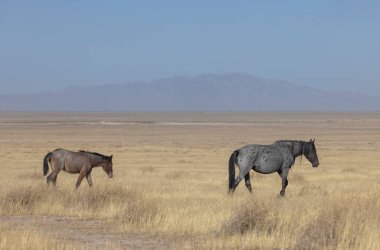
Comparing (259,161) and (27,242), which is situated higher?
(259,161)

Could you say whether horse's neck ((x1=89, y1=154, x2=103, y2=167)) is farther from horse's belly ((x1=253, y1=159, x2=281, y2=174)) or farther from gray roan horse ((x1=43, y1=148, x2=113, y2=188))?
horse's belly ((x1=253, y1=159, x2=281, y2=174))

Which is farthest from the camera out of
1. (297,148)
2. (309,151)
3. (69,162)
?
(309,151)

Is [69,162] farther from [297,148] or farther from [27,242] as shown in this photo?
[27,242]

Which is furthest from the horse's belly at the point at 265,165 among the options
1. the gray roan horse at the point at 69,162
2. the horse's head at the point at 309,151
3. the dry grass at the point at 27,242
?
the dry grass at the point at 27,242

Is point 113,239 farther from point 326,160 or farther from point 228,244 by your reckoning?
point 326,160

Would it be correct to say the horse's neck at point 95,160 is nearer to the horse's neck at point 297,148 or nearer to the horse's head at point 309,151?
the horse's neck at point 297,148

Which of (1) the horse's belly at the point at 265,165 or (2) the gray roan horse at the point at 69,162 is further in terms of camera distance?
(2) the gray roan horse at the point at 69,162

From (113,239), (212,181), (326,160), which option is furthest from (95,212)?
(326,160)

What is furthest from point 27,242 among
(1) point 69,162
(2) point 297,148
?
(2) point 297,148

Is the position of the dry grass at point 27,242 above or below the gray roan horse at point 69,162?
below

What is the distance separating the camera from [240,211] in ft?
36.4

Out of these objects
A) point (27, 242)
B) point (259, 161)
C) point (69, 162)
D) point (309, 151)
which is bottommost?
point (27, 242)

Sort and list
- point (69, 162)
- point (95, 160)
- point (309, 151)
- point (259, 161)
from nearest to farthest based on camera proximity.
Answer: point (259, 161), point (69, 162), point (95, 160), point (309, 151)

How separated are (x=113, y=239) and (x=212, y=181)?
38.8 ft
